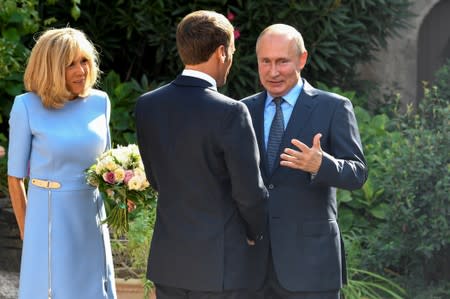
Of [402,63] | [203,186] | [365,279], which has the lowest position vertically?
[365,279]

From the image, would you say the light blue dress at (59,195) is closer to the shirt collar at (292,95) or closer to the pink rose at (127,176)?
the pink rose at (127,176)

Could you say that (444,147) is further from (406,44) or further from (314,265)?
(406,44)

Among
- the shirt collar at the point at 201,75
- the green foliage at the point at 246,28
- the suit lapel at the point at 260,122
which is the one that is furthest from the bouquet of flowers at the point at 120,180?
the green foliage at the point at 246,28

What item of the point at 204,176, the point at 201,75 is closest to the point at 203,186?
the point at 204,176

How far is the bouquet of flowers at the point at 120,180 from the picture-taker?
15.7ft

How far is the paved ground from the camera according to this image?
725 centimetres

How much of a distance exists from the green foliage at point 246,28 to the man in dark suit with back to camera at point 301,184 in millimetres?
4210

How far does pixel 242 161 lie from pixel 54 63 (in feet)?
4.18

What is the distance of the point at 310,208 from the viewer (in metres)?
4.45

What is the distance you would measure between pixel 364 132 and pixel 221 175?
176 inches

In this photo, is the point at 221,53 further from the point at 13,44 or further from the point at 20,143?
the point at 13,44

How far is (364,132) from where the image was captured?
8359mm

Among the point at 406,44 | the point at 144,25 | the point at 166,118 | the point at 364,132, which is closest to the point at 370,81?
the point at 406,44

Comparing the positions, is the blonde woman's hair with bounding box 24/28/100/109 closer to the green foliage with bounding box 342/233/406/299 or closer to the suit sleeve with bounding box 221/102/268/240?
the suit sleeve with bounding box 221/102/268/240
